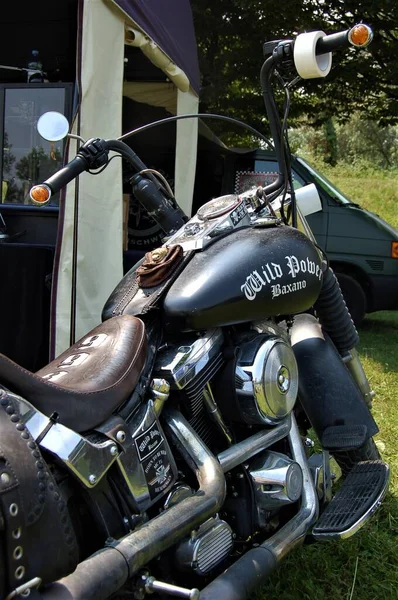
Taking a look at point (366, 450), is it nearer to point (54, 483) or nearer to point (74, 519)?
point (74, 519)

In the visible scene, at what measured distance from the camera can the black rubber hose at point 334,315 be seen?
2.52 metres

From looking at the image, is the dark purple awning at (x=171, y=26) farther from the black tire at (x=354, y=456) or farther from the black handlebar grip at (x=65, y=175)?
the black tire at (x=354, y=456)

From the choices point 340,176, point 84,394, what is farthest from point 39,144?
point 340,176

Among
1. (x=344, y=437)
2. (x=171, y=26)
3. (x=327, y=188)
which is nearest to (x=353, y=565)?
(x=344, y=437)

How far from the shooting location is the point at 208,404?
199 cm

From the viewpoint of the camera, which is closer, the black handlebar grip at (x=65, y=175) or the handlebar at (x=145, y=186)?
the black handlebar grip at (x=65, y=175)

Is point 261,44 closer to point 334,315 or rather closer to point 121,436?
point 334,315

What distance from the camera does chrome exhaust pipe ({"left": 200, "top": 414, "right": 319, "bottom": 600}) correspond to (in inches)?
65.5

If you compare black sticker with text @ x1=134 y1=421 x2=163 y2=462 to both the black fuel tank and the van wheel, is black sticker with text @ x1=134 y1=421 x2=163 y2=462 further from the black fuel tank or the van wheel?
the van wheel

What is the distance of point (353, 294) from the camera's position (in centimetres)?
689

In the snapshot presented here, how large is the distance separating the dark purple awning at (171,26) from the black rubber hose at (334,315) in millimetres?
2722

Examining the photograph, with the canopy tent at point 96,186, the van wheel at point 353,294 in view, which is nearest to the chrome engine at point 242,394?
the canopy tent at point 96,186

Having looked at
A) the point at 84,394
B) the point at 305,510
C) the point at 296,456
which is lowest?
the point at 305,510

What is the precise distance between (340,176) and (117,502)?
66.7ft
